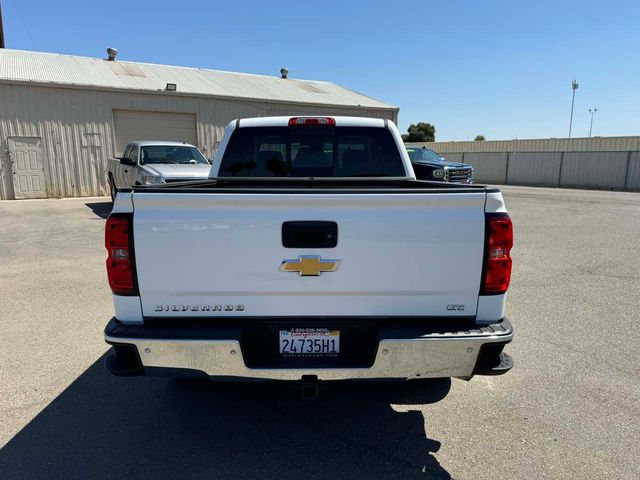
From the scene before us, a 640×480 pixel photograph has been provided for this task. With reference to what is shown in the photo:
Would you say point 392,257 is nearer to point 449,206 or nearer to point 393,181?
point 449,206

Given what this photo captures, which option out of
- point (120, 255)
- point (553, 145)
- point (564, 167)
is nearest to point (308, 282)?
point (120, 255)

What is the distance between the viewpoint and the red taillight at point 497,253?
95.7 inches

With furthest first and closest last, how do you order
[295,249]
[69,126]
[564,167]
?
[564,167] < [69,126] < [295,249]

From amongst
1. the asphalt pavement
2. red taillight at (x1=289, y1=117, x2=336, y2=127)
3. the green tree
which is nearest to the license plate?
the asphalt pavement

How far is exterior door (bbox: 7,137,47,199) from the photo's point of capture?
53.8ft

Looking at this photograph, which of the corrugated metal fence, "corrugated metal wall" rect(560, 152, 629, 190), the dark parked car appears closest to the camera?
the dark parked car

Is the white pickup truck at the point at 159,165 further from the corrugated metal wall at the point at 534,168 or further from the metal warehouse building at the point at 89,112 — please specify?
the corrugated metal wall at the point at 534,168

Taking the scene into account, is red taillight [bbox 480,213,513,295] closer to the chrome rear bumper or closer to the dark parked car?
the chrome rear bumper

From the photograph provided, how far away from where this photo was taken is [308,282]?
245 centimetres

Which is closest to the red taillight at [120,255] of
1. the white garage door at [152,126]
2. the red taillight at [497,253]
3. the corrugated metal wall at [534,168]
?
the red taillight at [497,253]

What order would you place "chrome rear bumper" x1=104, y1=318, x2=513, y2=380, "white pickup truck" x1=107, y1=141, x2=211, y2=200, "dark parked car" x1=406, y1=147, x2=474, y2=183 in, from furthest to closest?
"dark parked car" x1=406, y1=147, x2=474, y2=183
"white pickup truck" x1=107, y1=141, x2=211, y2=200
"chrome rear bumper" x1=104, y1=318, x2=513, y2=380

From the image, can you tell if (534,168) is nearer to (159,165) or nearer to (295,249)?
(159,165)

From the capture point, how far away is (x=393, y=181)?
3998 millimetres

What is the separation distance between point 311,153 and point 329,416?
2.42 metres
